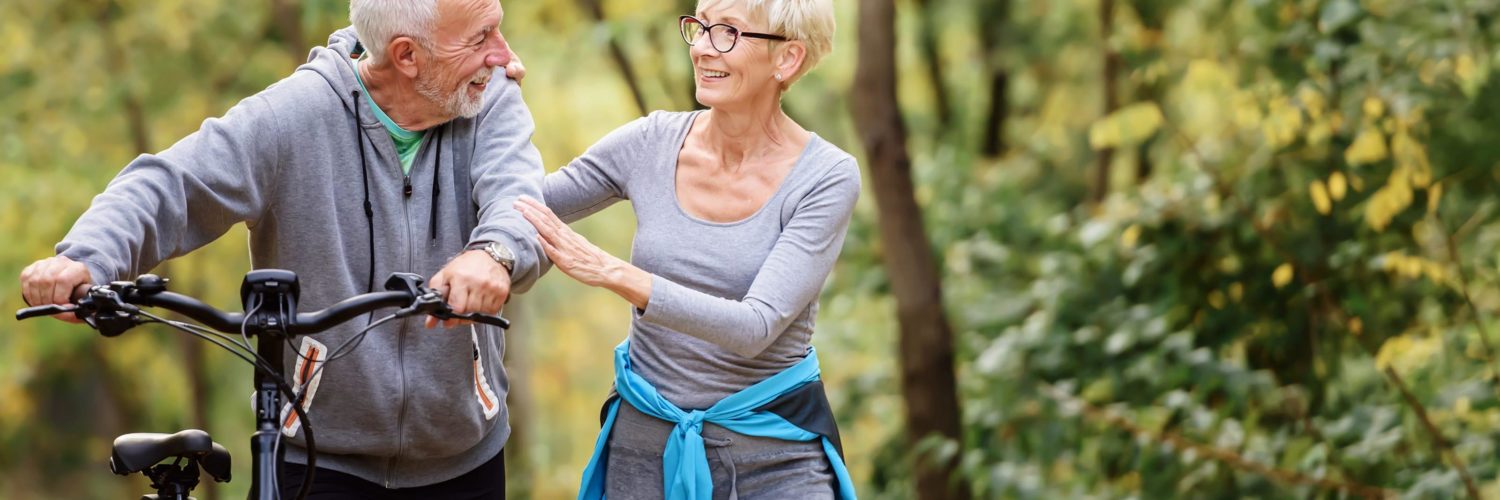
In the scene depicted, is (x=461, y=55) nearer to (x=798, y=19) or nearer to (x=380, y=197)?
(x=380, y=197)

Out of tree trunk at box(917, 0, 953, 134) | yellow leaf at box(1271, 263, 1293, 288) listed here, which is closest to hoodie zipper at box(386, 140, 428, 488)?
yellow leaf at box(1271, 263, 1293, 288)

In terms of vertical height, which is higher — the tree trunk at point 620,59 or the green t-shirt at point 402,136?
the tree trunk at point 620,59

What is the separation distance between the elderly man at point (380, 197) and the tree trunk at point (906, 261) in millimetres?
3503

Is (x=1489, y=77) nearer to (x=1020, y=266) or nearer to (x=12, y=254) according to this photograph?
(x=1020, y=266)

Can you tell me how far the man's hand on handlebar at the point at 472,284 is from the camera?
2477mm

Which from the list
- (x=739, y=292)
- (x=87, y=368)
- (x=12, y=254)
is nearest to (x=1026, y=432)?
(x=739, y=292)

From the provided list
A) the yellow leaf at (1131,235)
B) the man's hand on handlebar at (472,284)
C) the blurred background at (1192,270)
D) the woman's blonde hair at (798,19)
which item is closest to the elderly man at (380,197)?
the man's hand on handlebar at (472,284)

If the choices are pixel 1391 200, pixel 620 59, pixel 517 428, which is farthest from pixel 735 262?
pixel 517 428

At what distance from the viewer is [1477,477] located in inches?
193

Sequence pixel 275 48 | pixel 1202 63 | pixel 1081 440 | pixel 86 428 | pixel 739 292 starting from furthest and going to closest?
pixel 86 428 → pixel 275 48 → pixel 1081 440 → pixel 1202 63 → pixel 739 292

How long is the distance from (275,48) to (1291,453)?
7797 mm

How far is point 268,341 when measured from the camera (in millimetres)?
2352

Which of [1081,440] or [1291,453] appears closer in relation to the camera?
[1291,453]

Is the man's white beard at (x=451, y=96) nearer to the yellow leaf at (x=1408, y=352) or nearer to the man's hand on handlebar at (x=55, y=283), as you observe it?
the man's hand on handlebar at (x=55, y=283)
